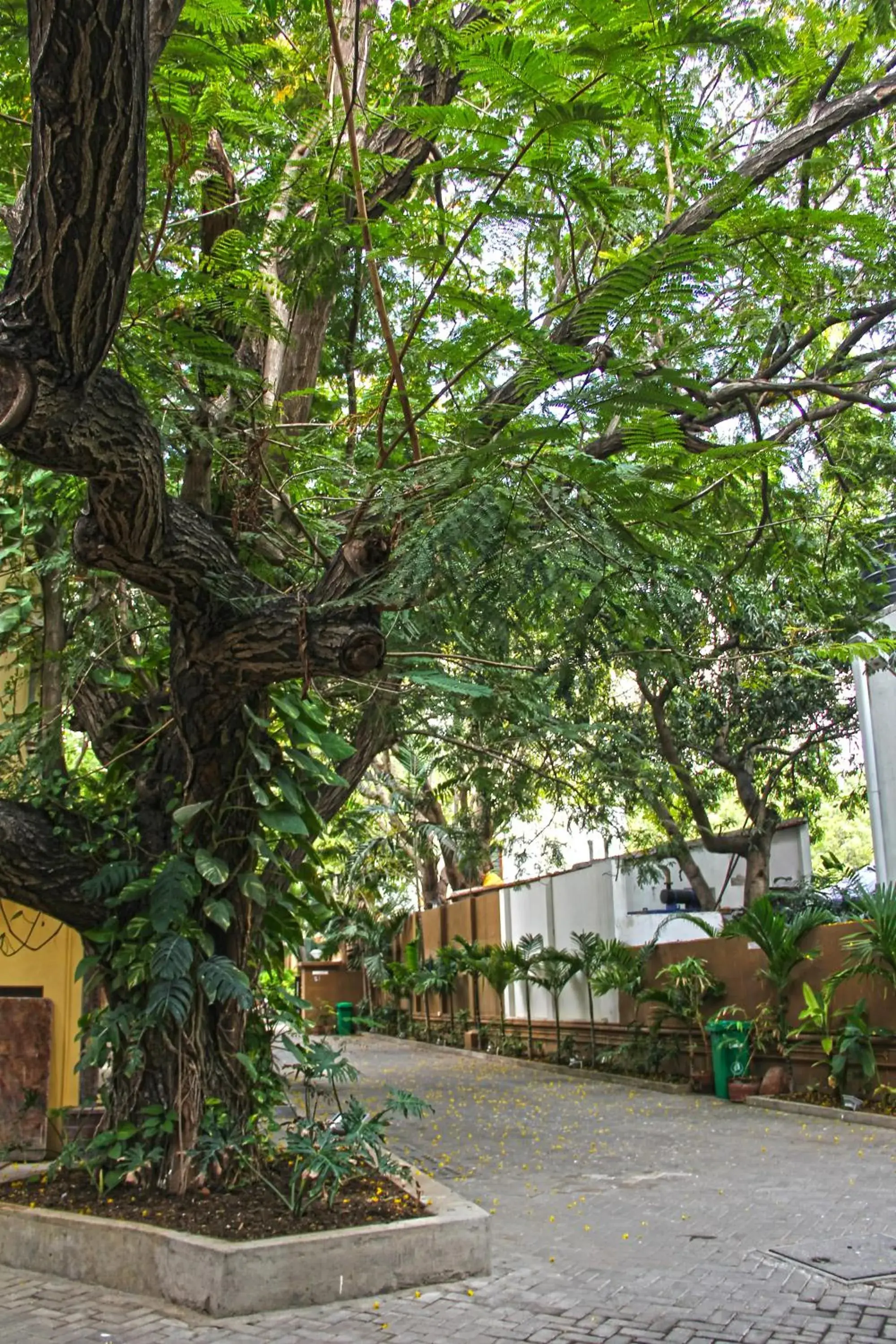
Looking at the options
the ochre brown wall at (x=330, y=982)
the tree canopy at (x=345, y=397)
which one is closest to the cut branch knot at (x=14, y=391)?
the tree canopy at (x=345, y=397)

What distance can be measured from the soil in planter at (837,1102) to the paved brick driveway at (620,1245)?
34 cm

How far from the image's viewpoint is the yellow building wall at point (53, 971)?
8453mm

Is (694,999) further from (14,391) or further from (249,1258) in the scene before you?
(14,391)

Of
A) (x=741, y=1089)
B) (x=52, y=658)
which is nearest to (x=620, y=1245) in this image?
(x=52, y=658)

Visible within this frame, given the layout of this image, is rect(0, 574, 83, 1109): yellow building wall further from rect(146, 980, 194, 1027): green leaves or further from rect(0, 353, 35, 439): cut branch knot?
rect(0, 353, 35, 439): cut branch knot

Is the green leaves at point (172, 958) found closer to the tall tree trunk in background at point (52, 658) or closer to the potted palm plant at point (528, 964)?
the tall tree trunk in background at point (52, 658)

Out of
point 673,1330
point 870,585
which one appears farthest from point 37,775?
point 870,585

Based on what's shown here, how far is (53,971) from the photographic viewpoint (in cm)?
862

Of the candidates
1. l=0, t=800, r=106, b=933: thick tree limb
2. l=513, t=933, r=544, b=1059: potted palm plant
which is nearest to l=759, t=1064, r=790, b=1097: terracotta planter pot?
l=513, t=933, r=544, b=1059: potted palm plant

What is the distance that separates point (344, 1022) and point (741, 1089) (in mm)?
15410

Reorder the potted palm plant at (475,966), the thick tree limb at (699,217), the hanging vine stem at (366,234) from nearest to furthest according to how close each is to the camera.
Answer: the hanging vine stem at (366,234)
the thick tree limb at (699,217)
the potted palm plant at (475,966)

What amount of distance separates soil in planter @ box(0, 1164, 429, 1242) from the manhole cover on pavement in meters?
1.92

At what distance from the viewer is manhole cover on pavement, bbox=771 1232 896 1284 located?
571 centimetres

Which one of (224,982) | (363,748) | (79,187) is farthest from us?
(363,748)
